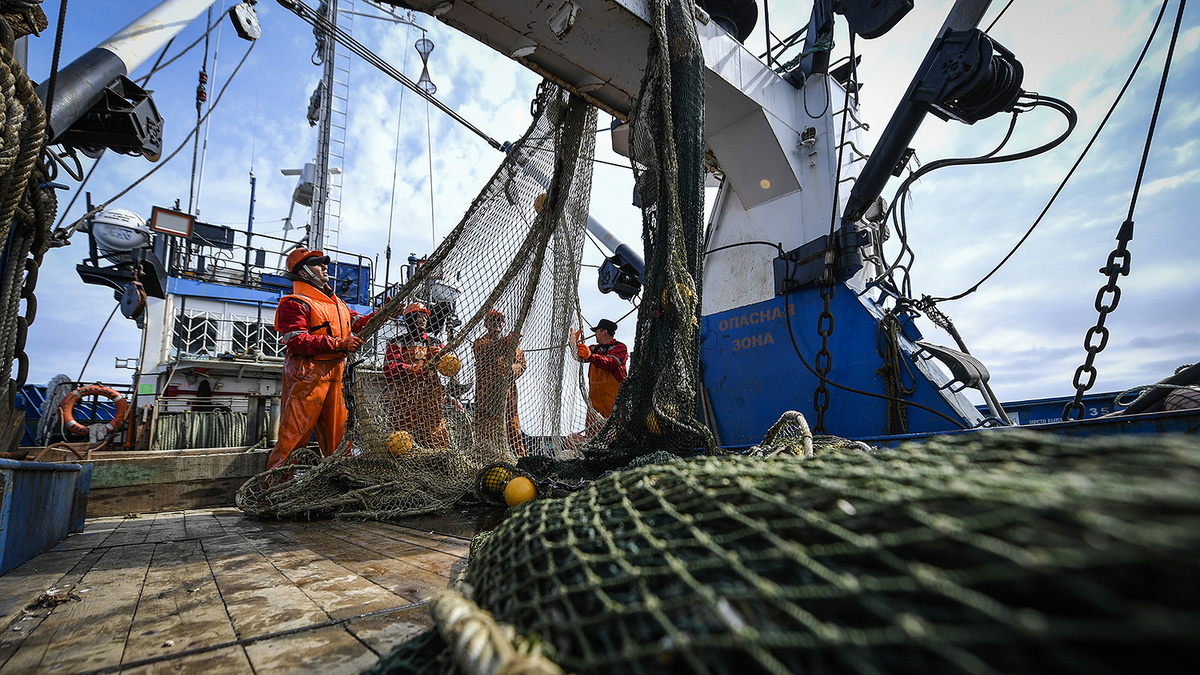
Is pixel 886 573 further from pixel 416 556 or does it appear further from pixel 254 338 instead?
pixel 254 338

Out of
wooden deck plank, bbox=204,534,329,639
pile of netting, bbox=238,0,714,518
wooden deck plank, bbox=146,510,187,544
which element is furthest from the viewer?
pile of netting, bbox=238,0,714,518

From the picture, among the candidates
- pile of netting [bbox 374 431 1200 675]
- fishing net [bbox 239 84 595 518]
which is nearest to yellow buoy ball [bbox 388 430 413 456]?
fishing net [bbox 239 84 595 518]

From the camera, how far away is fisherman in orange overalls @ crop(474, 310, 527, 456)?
3.64 metres

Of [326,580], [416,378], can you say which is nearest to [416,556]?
[326,580]

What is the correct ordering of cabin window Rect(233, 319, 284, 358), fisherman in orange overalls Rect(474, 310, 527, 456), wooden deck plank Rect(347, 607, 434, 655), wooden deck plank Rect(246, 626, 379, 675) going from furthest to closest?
cabin window Rect(233, 319, 284, 358) < fisherman in orange overalls Rect(474, 310, 527, 456) < wooden deck plank Rect(347, 607, 434, 655) < wooden deck plank Rect(246, 626, 379, 675)

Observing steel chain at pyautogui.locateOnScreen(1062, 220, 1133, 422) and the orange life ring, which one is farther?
the orange life ring

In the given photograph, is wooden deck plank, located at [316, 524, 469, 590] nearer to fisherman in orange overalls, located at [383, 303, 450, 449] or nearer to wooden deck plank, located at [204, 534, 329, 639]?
wooden deck plank, located at [204, 534, 329, 639]

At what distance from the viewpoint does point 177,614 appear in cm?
139

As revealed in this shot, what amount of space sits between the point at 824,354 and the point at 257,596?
11.0 ft

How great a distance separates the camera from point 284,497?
10.7 ft

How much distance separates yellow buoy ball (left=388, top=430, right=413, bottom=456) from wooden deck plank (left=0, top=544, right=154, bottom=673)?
1.60 m

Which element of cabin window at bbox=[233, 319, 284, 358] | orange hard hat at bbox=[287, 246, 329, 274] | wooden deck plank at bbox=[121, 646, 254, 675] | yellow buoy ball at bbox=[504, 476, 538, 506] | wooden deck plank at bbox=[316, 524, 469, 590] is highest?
cabin window at bbox=[233, 319, 284, 358]

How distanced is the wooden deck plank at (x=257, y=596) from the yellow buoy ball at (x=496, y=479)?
4.23 ft

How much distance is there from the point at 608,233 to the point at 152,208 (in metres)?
8.60
